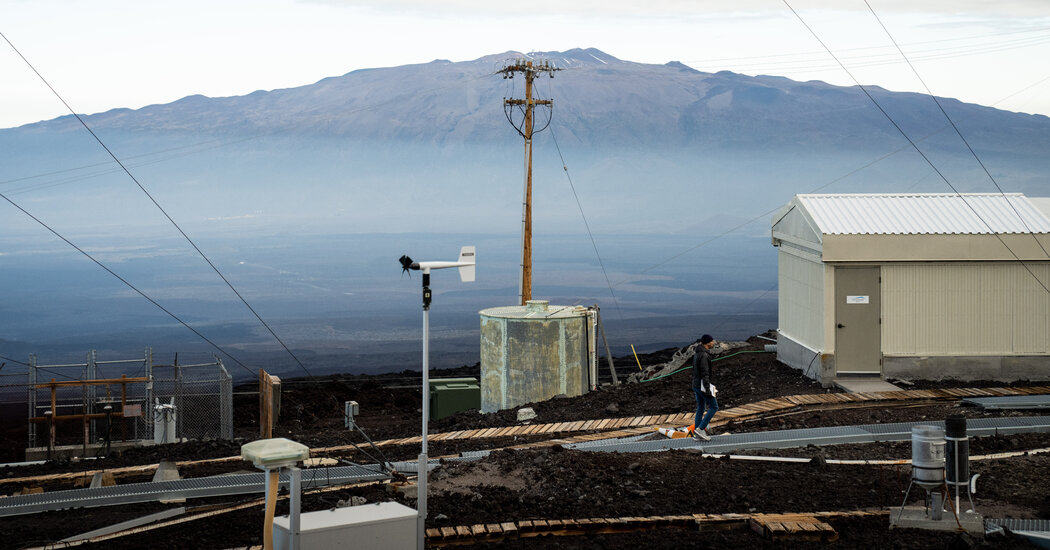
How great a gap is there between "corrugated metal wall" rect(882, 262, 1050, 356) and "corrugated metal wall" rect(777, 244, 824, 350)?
4.69ft

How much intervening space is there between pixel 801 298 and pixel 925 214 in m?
3.33

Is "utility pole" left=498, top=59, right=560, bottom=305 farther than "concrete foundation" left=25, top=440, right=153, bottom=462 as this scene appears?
Yes

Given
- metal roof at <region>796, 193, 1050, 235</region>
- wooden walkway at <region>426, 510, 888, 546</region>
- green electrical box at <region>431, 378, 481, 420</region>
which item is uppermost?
metal roof at <region>796, 193, 1050, 235</region>

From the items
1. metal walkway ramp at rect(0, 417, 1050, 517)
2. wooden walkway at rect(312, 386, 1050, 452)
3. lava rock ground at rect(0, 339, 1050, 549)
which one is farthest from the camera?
wooden walkway at rect(312, 386, 1050, 452)

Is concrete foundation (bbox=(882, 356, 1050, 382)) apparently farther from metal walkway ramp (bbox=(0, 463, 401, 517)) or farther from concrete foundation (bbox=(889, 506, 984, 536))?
metal walkway ramp (bbox=(0, 463, 401, 517))

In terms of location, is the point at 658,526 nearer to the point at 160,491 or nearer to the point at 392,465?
the point at 392,465

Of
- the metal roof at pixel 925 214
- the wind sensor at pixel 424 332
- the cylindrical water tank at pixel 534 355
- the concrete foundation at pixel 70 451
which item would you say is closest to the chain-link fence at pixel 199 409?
the concrete foundation at pixel 70 451

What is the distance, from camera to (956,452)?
10.4m

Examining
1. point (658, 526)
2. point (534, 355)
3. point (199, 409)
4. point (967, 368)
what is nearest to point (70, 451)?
point (199, 409)

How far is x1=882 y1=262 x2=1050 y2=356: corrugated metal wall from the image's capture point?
70.0 ft

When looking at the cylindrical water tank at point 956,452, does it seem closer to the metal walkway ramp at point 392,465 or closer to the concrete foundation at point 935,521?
the concrete foundation at point 935,521

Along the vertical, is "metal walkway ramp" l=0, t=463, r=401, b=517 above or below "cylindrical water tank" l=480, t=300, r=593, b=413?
below

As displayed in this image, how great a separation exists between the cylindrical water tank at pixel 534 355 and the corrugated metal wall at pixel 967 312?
8.02 meters

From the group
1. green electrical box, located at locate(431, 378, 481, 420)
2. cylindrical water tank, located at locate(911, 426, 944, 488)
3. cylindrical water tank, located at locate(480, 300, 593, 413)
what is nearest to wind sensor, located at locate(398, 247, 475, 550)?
cylindrical water tank, located at locate(911, 426, 944, 488)
